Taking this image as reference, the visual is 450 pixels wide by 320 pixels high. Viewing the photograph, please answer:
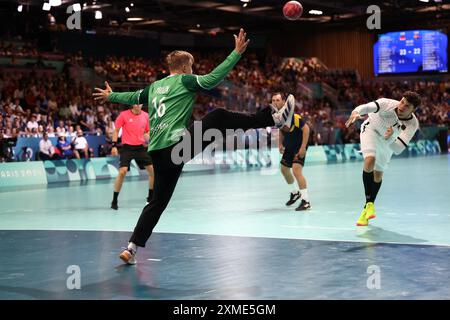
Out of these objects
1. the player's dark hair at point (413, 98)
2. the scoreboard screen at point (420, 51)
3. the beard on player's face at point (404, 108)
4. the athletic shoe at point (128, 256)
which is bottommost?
the athletic shoe at point (128, 256)

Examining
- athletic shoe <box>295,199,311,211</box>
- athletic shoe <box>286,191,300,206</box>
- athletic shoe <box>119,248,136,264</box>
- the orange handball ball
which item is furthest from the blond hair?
the orange handball ball

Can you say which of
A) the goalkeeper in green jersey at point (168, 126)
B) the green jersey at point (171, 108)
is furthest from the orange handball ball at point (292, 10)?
the green jersey at point (171, 108)

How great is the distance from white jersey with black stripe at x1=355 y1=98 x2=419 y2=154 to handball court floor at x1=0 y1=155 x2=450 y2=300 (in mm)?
1152

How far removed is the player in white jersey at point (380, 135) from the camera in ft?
31.4

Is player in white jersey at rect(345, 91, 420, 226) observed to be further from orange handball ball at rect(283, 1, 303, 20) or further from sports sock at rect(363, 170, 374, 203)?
orange handball ball at rect(283, 1, 303, 20)

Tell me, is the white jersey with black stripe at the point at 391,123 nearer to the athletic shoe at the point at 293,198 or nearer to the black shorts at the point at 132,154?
the athletic shoe at the point at 293,198

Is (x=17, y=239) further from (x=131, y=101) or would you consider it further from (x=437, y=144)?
(x=437, y=144)

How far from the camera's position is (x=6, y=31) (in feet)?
103

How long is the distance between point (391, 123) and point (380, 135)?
0.26 metres

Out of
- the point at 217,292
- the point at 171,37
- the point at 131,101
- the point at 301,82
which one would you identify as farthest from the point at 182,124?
the point at 171,37

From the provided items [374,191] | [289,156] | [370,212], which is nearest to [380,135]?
[374,191]

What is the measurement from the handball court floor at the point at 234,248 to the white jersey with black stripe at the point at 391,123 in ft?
3.78

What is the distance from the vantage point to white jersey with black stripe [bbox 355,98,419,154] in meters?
9.59
